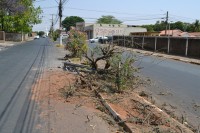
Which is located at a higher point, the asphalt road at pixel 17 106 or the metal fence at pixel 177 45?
the metal fence at pixel 177 45

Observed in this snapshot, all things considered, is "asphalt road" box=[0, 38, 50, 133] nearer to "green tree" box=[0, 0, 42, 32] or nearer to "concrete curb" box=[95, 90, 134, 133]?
"concrete curb" box=[95, 90, 134, 133]

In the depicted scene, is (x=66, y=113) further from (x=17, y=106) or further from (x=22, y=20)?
(x=22, y=20)

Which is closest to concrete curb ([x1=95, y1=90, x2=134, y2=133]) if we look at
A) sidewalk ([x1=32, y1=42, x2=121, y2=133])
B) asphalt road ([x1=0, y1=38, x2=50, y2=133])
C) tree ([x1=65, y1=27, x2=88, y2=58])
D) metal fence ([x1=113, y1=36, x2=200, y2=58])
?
sidewalk ([x1=32, y1=42, x2=121, y2=133])

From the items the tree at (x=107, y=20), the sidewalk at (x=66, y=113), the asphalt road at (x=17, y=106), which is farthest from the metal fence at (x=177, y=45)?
the tree at (x=107, y=20)

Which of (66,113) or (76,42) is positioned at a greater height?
(76,42)

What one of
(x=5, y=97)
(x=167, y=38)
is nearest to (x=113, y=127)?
Answer: (x=5, y=97)

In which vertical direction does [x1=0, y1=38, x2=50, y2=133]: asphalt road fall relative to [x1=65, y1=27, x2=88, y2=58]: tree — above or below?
below

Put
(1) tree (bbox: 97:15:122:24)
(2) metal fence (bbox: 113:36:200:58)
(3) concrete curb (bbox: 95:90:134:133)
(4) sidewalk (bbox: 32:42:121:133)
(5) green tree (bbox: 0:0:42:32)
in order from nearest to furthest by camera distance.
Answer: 1. (3) concrete curb (bbox: 95:90:134:133)
2. (4) sidewalk (bbox: 32:42:121:133)
3. (2) metal fence (bbox: 113:36:200:58)
4. (5) green tree (bbox: 0:0:42:32)
5. (1) tree (bbox: 97:15:122:24)

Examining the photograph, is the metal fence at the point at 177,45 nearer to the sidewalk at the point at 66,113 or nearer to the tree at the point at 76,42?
the tree at the point at 76,42

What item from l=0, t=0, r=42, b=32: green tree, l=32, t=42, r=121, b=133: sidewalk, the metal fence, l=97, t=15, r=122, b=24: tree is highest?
l=97, t=15, r=122, b=24: tree

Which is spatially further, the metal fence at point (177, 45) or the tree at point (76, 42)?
the metal fence at point (177, 45)

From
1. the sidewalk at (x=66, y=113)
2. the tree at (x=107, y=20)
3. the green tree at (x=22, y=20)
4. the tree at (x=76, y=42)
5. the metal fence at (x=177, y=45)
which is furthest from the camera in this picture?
the tree at (x=107, y=20)

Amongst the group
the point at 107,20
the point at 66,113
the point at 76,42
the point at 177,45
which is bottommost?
the point at 66,113

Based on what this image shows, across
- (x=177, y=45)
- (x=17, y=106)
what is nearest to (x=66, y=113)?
(x=17, y=106)
